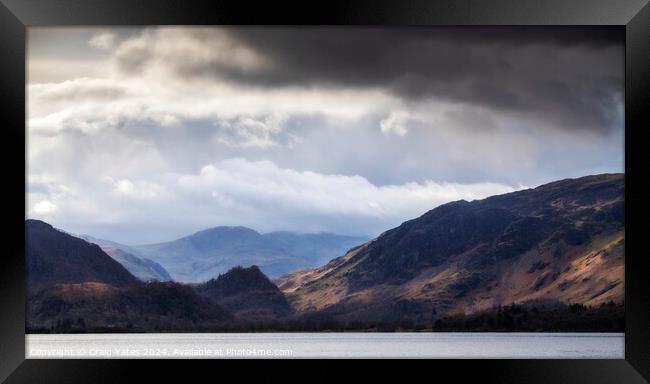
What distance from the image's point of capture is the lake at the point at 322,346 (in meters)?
29.9

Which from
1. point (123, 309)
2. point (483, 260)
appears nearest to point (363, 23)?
point (123, 309)

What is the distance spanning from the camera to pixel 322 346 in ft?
112

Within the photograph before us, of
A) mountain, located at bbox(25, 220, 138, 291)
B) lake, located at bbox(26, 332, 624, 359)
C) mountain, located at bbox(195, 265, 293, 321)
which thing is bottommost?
lake, located at bbox(26, 332, 624, 359)

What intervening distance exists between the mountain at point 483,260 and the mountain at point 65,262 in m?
8.57

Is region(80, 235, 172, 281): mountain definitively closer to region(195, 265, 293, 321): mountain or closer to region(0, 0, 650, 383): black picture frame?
region(195, 265, 293, 321): mountain

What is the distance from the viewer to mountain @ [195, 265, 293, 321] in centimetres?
4588

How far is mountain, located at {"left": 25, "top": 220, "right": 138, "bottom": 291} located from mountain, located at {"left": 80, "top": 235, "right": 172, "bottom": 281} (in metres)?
0.38

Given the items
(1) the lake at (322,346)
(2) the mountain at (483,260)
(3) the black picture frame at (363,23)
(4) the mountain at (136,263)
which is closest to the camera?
(3) the black picture frame at (363,23)

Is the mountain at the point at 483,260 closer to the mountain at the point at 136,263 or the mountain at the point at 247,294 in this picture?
the mountain at the point at 247,294

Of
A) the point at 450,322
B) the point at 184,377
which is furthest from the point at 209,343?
the point at 184,377

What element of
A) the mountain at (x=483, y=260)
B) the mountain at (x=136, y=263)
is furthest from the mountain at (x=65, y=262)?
the mountain at (x=483, y=260)

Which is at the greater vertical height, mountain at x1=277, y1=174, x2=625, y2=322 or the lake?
mountain at x1=277, y1=174, x2=625, y2=322

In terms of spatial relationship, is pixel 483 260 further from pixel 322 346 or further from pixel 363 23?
pixel 363 23

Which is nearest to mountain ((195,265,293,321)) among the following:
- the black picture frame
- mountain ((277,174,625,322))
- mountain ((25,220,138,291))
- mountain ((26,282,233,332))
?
mountain ((26,282,233,332))
